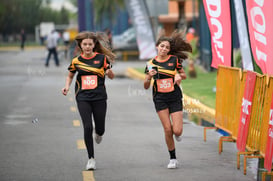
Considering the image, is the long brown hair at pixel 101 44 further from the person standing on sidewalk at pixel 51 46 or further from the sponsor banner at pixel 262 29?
the person standing on sidewalk at pixel 51 46

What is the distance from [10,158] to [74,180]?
6.49ft

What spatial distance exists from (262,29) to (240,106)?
1.25 m

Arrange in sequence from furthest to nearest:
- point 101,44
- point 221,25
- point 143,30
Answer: point 143,30, point 221,25, point 101,44

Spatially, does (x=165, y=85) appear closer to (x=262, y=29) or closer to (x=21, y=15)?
(x=262, y=29)

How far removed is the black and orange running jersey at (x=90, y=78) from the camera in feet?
30.4

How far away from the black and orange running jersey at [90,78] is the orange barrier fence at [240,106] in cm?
187

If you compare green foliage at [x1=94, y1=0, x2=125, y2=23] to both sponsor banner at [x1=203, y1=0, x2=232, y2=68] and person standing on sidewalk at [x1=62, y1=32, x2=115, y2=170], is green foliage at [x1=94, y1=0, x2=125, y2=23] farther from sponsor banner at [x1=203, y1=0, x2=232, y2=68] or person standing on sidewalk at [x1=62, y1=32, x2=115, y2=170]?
person standing on sidewalk at [x1=62, y1=32, x2=115, y2=170]

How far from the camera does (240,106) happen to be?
10156 millimetres

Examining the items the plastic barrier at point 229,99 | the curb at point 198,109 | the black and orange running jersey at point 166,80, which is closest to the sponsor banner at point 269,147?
the black and orange running jersey at point 166,80

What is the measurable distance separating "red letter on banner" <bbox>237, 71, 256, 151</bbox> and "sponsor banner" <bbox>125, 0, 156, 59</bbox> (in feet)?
57.6

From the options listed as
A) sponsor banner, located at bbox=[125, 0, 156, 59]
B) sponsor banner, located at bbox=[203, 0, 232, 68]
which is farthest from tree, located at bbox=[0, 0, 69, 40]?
sponsor banner, located at bbox=[203, 0, 232, 68]

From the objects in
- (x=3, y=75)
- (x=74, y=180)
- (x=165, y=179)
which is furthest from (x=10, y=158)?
(x=3, y=75)

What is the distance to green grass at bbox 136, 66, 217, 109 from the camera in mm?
17984

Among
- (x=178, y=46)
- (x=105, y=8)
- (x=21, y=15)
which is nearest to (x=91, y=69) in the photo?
(x=178, y=46)
